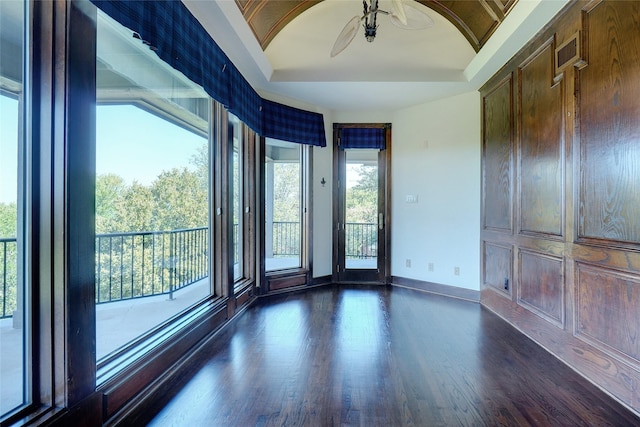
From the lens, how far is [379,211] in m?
4.51

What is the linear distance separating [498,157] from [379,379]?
8.57 ft

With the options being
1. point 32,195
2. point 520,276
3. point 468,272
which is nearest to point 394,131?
point 468,272

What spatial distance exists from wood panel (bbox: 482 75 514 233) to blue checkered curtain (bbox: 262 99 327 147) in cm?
202

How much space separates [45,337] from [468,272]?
3886 millimetres

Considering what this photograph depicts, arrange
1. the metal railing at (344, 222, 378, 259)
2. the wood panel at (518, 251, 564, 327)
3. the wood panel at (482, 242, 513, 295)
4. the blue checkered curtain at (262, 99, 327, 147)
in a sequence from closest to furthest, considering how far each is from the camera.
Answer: the wood panel at (518, 251, 564, 327), the wood panel at (482, 242, 513, 295), the blue checkered curtain at (262, 99, 327, 147), the metal railing at (344, 222, 378, 259)


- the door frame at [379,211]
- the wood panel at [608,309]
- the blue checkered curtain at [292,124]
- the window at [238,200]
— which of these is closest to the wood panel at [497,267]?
the wood panel at [608,309]

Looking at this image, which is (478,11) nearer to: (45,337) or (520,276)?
(520,276)

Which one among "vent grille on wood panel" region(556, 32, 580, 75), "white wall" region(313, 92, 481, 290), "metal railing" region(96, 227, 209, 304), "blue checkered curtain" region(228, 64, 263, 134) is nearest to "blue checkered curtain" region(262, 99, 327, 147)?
"blue checkered curtain" region(228, 64, 263, 134)

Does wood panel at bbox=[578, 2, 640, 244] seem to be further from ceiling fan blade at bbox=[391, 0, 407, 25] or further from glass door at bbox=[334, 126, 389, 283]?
glass door at bbox=[334, 126, 389, 283]

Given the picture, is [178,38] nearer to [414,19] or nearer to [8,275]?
[8,275]

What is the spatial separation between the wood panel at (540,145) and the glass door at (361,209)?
193 cm

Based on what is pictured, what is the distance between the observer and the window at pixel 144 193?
6.36ft

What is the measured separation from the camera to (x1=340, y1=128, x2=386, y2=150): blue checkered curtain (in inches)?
175

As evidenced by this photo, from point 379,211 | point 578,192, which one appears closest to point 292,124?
point 379,211
